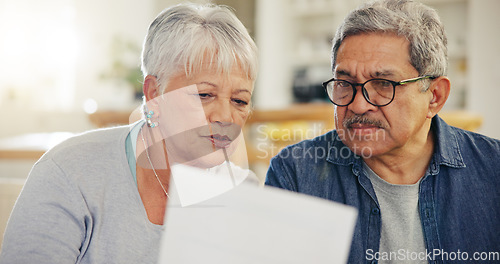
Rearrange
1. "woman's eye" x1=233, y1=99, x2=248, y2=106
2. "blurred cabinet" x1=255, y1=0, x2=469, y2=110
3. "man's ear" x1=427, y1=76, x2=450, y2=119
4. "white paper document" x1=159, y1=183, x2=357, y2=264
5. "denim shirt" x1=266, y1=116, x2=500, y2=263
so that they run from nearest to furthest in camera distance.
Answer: "white paper document" x1=159, y1=183, x2=357, y2=264 < "woman's eye" x1=233, y1=99, x2=248, y2=106 < "denim shirt" x1=266, y1=116, x2=500, y2=263 < "man's ear" x1=427, y1=76, x2=450, y2=119 < "blurred cabinet" x1=255, y1=0, x2=469, y2=110

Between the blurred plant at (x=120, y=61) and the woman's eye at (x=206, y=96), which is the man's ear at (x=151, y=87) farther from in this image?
the blurred plant at (x=120, y=61)

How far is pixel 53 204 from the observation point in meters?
0.93

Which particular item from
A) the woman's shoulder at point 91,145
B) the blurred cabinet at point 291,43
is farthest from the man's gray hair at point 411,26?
the blurred cabinet at point 291,43

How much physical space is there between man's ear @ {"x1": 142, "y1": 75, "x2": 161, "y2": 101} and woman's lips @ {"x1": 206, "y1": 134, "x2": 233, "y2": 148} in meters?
0.18

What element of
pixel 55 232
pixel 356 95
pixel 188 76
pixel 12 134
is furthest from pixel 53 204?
pixel 12 134

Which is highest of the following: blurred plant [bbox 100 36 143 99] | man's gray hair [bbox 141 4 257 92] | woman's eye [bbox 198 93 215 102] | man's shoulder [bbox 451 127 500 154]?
man's gray hair [bbox 141 4 257 92]

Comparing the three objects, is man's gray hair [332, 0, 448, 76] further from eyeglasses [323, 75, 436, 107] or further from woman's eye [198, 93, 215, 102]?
woman's eye [198, 93, 215, 102]

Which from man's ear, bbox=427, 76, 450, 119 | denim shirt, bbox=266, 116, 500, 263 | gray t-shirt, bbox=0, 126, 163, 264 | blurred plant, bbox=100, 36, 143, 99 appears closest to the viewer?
gray t-shirt, bbox=0, 126, 163, 264

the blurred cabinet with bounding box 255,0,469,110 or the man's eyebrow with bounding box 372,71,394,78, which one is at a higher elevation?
the man's eyebrow with bounding box 372,71,394,78

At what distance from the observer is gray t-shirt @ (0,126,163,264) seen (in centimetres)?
89

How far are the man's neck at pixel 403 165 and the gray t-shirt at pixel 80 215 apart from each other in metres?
0.65

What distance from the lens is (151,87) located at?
105 centimetres

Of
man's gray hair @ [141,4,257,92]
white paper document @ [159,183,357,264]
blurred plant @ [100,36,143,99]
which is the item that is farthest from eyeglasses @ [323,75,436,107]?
blurred plant @ [100,36,143,99]

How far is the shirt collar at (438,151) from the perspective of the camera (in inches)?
47.6
